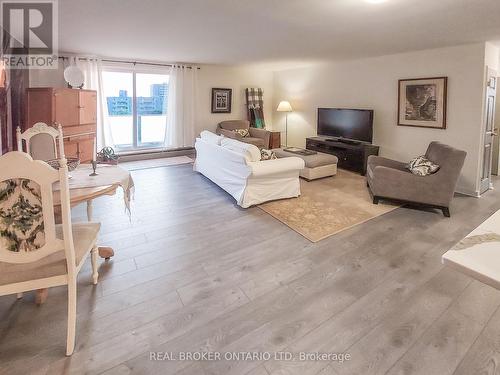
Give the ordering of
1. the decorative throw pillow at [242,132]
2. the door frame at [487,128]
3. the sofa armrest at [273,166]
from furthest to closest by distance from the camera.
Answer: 1. the decorative throw pillow at [242,132]
2. the door frame at [487,128]
3. the sofa armrest at [273,166]

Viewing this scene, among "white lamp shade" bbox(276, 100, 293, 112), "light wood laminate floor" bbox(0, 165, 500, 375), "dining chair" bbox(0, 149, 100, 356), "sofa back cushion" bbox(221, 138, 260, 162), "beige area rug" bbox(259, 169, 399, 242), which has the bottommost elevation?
"light wood laminate floor" bbox(0, 165, 500, 375)

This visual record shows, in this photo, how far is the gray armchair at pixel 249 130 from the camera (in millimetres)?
6941

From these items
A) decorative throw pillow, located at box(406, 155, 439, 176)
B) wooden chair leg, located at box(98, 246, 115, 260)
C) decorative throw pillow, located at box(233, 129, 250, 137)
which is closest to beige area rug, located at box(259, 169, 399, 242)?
decorative throw pillow, located at box(406, 155, 439, 176)

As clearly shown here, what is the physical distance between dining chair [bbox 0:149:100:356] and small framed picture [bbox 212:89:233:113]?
632 cm

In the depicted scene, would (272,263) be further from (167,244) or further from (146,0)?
(146,0)

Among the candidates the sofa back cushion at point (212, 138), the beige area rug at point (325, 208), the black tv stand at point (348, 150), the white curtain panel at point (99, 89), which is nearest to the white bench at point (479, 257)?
the beige area rug at point (325, 208)

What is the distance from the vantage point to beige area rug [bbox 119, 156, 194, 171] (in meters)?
6.16

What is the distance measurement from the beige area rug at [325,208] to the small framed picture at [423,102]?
1.38 m

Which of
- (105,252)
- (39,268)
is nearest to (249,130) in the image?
(105,252)

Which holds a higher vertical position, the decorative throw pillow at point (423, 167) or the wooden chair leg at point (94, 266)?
the decorative throw pillow at point (423, 167)

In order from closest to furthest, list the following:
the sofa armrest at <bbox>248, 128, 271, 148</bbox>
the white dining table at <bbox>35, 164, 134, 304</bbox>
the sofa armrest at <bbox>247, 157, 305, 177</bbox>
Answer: the white dining table at <bbox>35, 164, 134, 304</bbox>, the sofa armrest at <bbox>247, 157, 305, 177</bbox>, the sofa armrest at <bbox>248, 128, 271, 148</bbox>

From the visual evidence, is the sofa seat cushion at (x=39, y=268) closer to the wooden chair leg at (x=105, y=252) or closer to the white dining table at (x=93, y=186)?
the white dining table at (x=93, y=186)

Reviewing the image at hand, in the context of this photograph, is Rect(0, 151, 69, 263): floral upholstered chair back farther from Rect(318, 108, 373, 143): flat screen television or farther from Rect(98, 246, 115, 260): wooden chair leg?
Rect(318, 108, 373, 143): flat screen television

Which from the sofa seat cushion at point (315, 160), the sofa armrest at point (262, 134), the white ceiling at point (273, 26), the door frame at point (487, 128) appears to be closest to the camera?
the white ceiling at point (273, 26)
